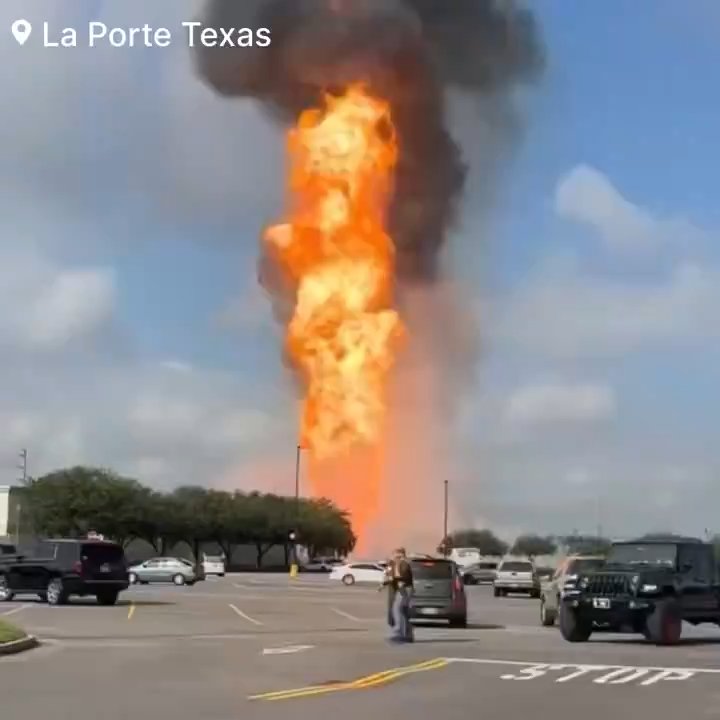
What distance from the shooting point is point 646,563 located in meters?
26.5

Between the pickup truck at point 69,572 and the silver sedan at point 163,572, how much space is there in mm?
25688

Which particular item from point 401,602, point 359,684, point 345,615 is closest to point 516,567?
point 345,615

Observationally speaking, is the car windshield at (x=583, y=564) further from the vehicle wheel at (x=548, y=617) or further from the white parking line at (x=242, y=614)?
the white parking line at (x=242, y=614)

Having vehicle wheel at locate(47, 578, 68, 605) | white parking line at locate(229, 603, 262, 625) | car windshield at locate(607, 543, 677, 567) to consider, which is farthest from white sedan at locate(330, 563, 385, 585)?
car windshield at locate(607, 543, 677, 567)

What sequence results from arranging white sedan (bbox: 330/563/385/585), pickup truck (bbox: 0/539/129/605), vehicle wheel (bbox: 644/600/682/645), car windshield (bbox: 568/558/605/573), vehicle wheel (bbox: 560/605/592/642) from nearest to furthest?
vehicle wheel (bbox: 644/600/682/645) < vehicle wheel (bbox: 560/605/592/642) < car windshield (bbox: 568/558/605/573) < pickup truck (bbox: 0/539/129/605) < white sedan (bbox: 330/563/385/585)

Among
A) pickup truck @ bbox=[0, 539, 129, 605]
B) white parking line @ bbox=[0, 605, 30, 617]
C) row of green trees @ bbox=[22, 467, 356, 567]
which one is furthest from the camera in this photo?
row of green trees @ bbox=[22, 467, 356, 567]

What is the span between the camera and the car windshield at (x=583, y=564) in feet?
97.1

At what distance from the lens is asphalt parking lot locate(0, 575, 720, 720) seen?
1426cm

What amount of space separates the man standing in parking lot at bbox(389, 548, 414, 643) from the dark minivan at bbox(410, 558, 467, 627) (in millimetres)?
4631

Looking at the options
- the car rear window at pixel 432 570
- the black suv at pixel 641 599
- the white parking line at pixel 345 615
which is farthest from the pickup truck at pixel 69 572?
the black suv at pixel 641 599

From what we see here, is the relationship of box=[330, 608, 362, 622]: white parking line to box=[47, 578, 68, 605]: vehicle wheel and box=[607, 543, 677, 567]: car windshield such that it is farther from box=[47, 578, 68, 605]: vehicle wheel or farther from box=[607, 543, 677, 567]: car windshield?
box=[607, 543, 677, 567]: car windshield

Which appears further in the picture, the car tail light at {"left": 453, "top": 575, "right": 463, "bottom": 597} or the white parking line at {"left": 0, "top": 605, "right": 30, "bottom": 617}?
the white parking line at {"left": 0, "top": 605, "right": 30, "bottom": 617}

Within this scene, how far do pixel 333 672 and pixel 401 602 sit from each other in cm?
632

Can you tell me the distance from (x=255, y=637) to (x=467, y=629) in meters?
5.77
